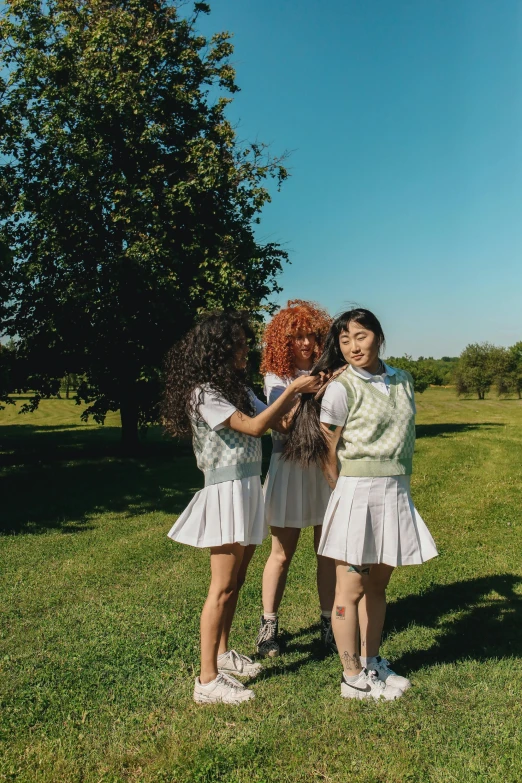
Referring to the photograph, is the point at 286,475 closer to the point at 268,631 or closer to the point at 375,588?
the point at 375,588

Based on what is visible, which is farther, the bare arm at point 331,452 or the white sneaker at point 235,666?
the white sneaker at point 235,666

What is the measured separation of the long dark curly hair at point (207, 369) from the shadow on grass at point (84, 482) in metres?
3.82

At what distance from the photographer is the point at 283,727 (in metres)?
3.40

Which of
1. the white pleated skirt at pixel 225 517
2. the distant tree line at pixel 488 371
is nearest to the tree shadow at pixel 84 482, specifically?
the white pleated skirt at pixel 225 517

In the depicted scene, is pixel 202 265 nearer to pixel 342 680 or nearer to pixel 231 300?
pixel 231 300

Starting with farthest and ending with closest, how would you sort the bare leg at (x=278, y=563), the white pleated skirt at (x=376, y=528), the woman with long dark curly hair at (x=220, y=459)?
the bare leg at (x=278, y=563) < the woman with long dark curly hair at (x=220, y=459) < the white pleated skirt at (x=376, y=528)

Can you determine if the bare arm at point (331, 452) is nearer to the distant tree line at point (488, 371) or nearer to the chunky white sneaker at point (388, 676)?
the chunky white sneaker at point (388, 676)

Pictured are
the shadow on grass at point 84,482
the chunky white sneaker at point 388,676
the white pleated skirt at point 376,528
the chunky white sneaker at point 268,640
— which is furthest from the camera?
the shadow on grass at point 84,482

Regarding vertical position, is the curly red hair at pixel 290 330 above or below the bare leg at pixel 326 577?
above

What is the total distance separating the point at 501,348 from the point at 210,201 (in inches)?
1977

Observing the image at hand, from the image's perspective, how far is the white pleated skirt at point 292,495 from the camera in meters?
4.30

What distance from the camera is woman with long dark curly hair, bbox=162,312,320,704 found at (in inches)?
144

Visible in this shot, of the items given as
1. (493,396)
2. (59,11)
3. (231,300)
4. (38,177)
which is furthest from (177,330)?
(493,396)

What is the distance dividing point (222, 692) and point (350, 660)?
74 cm
